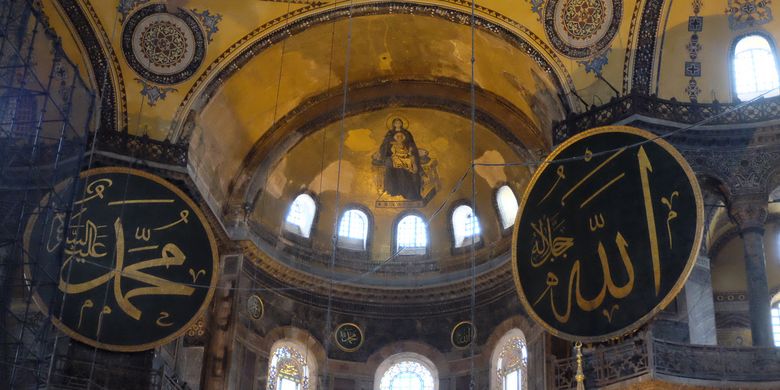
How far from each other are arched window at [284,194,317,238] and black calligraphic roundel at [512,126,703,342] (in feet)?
18.7

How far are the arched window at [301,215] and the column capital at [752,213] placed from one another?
7847 mm

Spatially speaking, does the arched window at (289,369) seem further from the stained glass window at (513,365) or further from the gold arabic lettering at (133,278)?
the gold arabic lettering at (133,278)

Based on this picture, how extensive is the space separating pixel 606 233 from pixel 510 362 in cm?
491

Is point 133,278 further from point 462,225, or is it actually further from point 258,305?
point 462,225

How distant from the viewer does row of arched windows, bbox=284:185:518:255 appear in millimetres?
18828

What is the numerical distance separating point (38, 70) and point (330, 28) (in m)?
4.38

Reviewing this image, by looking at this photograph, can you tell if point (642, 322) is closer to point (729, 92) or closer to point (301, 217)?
point (729, 92)

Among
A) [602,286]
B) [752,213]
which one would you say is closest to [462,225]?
[752,213]

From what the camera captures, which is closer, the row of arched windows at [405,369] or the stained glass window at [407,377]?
the row of arched windows at [405,369]

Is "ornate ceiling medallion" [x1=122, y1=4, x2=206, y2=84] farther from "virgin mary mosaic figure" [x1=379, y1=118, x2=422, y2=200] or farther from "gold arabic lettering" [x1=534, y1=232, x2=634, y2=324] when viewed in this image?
"gold arabic lettering" [x1=534, y1=232, x2=634, y2=324]

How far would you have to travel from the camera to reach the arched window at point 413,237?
63.2 ft

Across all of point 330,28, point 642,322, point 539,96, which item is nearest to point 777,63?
point 539,96

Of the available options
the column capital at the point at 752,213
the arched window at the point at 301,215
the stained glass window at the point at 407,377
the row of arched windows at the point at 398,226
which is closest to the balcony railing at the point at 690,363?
the column capital at the point at 752,213

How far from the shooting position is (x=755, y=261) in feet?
44.4
